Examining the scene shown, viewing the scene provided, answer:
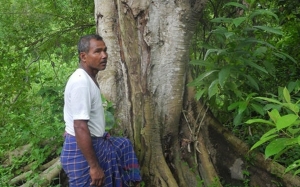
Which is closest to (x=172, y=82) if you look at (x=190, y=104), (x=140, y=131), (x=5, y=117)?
(x=190, y=104)

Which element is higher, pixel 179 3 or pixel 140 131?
pixel 179 3

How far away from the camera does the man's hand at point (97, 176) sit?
9.84ft

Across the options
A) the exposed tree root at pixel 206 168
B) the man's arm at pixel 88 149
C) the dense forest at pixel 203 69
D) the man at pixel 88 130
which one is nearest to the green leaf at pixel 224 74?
the dense forest at pixel 203 69

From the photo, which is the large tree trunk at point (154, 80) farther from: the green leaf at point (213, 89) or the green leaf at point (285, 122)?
the green leaf at point (285, 122)

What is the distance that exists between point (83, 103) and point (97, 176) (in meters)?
0.55

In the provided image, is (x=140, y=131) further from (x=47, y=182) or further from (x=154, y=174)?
(x=47, y=182)

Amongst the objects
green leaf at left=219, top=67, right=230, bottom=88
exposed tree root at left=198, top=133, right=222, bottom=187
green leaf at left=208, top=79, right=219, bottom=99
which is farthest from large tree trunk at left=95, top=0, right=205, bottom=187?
green leaf at left=219, top=67, right=230, bottom=88

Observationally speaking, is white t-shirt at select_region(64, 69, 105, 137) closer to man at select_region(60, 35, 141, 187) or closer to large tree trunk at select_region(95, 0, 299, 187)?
man at select_region(60, 35, 141, 187)

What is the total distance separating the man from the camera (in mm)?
2887

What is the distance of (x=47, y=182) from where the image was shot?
4.29 meters

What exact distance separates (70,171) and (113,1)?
1.96 m

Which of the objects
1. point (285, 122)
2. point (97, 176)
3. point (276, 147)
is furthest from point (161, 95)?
point (285, 122)

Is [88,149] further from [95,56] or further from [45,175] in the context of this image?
[45,175]

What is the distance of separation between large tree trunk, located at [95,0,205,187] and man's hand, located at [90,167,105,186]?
0.81m
